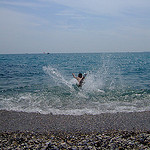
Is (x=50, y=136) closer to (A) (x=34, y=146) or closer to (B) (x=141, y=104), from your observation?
(A) (x=34, y=146)

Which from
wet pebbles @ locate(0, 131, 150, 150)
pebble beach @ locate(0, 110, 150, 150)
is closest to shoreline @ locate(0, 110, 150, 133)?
pebble beach @ locate(0, 110, 150, 150)

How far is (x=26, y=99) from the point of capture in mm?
13484

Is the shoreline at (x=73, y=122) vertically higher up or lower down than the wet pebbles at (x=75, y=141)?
lower down

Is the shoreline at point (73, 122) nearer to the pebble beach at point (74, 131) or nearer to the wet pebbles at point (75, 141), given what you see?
the pebble beach at point (74, 131)

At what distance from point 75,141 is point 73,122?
240 cm

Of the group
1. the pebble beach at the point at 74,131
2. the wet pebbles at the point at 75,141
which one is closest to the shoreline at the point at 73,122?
the pebble beach at the point at 74,131

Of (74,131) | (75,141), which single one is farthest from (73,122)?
(75,141)

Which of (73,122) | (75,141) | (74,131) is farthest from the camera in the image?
(73,122)

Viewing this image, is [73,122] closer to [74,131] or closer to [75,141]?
[74,131]

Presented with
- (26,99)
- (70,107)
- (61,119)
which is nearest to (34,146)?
(61,119)

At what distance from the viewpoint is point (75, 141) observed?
6441mm

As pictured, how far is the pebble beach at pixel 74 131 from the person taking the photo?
6081mm

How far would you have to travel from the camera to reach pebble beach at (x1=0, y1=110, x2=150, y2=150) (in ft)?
20.0

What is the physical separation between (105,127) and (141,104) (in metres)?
4.97
